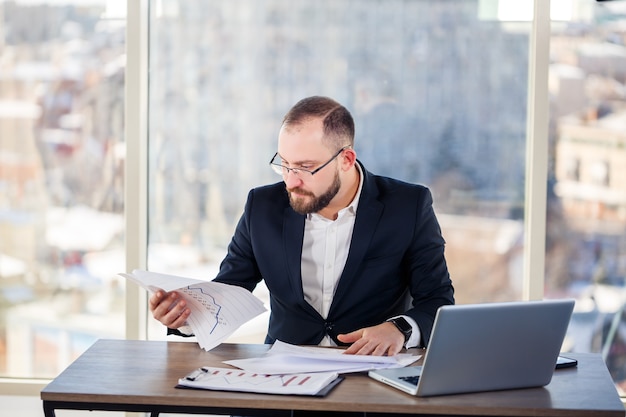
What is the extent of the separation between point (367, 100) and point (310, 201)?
54.4 inches

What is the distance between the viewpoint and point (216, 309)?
2.29 metres

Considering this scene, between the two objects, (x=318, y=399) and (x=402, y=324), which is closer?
(x=318, y=399)

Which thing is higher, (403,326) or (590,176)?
(590,176)

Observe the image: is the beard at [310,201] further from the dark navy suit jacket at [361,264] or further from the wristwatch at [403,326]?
the wristwatch at [403,326]

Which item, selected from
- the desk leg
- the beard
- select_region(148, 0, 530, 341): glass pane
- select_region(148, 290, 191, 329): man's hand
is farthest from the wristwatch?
select_region(148, 0, 530, 341): glass pane

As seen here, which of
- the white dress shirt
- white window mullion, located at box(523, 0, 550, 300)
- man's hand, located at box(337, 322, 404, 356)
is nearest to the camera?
man's hand, located at box(337, 322, 404, 356)

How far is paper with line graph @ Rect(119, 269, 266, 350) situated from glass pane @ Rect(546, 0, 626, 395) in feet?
6.33

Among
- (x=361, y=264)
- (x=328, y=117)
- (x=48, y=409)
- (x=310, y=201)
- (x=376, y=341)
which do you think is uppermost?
(x=328, y=117)

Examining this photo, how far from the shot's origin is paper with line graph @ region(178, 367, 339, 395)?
1.90 m

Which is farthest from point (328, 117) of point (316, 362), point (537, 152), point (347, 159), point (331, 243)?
point (537, 152)

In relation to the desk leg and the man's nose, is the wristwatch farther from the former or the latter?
the desk leg

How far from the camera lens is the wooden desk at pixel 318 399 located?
1.82m

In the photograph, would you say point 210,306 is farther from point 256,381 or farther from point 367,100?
point 367,100

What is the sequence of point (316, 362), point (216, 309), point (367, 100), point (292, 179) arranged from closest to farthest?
point (316, 362) → point (216, 309) → point (292, 179) → point (367, 100)
